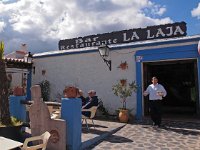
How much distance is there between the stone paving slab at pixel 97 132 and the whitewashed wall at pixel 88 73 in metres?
2.03

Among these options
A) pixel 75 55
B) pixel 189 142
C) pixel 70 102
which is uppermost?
pixel 75 55

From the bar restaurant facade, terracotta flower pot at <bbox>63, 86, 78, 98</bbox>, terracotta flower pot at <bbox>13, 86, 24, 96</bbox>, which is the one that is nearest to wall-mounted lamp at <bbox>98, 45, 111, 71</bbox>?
the bar restaurant facade

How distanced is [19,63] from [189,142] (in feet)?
29.2

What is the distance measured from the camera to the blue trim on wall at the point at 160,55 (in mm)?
9408

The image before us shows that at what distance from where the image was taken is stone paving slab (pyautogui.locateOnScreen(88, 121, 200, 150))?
6.30 metres

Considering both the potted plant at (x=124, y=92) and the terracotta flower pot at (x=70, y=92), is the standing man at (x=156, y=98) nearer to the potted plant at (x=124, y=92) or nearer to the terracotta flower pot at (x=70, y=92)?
the potted plant at (x=124, y=92)

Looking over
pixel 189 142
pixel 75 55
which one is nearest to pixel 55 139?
pixel 189 142

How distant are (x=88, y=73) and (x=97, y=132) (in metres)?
4.52

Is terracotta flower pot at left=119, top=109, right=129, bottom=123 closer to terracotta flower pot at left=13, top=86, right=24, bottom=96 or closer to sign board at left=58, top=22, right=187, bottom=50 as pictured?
terracotta flower pot at left=13, top=86, right=24, bottom=96

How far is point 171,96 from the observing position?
54.2 ft

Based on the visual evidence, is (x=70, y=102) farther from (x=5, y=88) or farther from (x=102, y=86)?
(x=102, y=86)

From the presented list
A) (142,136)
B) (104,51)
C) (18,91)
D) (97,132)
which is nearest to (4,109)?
(18,91)

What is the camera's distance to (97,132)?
24.6 feet

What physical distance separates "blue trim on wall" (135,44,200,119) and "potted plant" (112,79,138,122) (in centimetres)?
38
